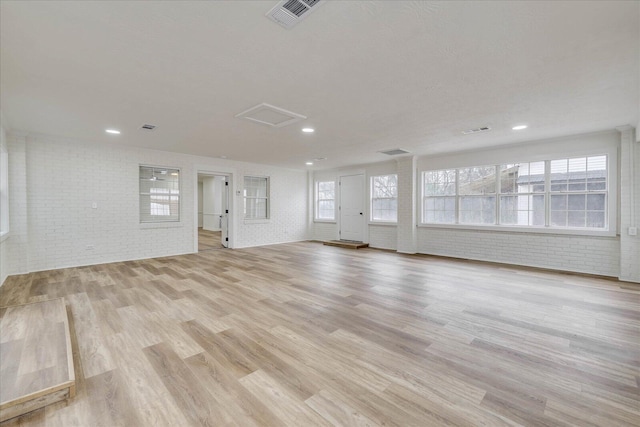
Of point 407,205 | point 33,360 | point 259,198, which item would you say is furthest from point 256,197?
point 33,360

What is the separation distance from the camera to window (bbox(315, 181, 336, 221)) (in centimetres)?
952

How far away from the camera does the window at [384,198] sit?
795 centimetres

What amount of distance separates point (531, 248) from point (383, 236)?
3.47 metres

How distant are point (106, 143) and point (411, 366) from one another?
22.4 feet

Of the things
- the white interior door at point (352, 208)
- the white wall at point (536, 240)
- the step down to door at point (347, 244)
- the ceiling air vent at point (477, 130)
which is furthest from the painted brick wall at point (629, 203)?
the white interior door at point (352, 208)

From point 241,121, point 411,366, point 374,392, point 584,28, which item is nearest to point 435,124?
point 584,28

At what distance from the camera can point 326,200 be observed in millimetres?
9727

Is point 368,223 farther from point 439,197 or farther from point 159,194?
point 159,194

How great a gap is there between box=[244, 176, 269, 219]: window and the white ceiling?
378cm

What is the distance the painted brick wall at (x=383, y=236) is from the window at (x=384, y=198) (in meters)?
0.25

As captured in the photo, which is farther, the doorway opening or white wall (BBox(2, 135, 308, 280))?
the doorway opening

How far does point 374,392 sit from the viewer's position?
6.00 ft

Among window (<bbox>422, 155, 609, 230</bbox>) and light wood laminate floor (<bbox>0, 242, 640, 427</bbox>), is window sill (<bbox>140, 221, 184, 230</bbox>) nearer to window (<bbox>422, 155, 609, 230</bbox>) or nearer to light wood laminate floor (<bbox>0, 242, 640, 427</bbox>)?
light wood laminate floor (<bbox>0, 242, 640, 427</bbox>)

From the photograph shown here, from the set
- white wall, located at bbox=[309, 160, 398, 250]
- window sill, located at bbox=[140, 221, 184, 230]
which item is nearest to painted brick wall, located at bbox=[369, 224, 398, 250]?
white wall, located at bbox=[309, 160, 398, 250]
